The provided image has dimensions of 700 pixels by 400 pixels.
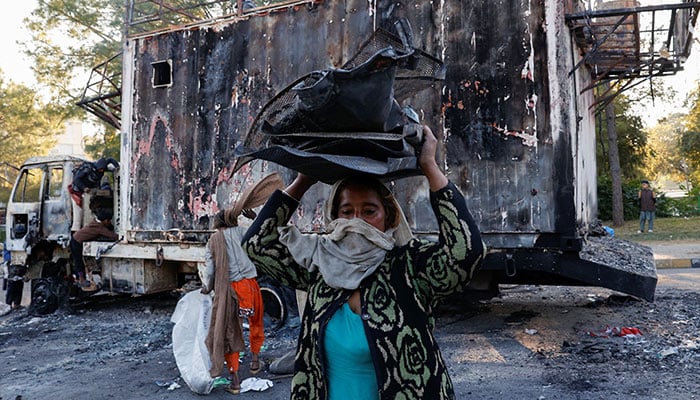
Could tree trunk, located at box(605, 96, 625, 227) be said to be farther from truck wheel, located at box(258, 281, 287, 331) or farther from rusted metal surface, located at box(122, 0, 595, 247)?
truck wheel, located at box(258, 281, 287, 331)

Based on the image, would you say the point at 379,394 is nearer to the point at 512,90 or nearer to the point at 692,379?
the point at 692,379

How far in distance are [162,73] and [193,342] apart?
4405 mm

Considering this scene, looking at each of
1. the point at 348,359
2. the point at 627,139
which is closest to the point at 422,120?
the point at 348,359

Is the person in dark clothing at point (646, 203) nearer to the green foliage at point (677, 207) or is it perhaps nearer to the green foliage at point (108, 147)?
the green foliage at point (677, 207)

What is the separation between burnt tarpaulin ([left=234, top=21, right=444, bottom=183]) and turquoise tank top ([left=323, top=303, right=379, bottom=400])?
473 mm

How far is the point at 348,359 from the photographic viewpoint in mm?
1684

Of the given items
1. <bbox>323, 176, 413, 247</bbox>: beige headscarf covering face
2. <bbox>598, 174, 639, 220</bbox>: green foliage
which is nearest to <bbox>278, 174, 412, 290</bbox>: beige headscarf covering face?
<bbox>323, 176, 413, 247</bbox>: beige headscarf covering face

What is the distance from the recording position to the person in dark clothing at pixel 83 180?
8.38 m

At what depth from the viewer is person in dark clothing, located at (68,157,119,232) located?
8383mm

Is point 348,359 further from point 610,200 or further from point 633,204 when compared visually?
point 633,204

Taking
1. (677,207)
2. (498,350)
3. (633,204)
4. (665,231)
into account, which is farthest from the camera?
(677,207)

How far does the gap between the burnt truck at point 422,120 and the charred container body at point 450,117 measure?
15 millimetres

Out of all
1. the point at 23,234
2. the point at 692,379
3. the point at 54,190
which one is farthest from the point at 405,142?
the point at 23,234

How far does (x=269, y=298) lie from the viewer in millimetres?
6723
